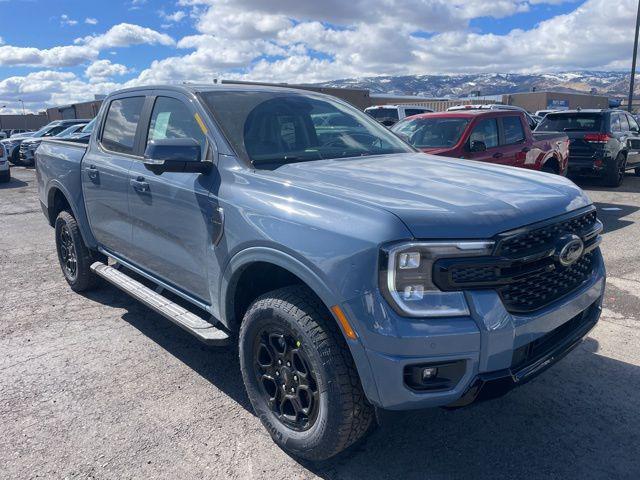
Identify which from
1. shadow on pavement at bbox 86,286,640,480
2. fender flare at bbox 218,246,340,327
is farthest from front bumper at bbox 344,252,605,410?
shadow on pavement at bbox 86,286,640,480

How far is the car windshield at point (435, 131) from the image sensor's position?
26.6ft

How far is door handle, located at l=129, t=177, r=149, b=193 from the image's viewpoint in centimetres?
368

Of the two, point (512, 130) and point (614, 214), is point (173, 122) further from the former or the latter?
point (614, 214)

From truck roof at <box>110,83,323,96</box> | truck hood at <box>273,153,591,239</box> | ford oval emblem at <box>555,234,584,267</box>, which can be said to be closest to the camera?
truck hood at <box>273,153,591,239</box>

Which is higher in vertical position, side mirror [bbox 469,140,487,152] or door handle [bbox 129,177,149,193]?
door handle [bbox 129,177,149,193]

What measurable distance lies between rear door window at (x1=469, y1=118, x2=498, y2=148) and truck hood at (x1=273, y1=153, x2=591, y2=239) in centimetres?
492

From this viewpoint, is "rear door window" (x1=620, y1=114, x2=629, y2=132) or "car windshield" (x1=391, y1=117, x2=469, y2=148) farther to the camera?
"rear door window" (x1=620, y1=114, x2=629, y2=132)

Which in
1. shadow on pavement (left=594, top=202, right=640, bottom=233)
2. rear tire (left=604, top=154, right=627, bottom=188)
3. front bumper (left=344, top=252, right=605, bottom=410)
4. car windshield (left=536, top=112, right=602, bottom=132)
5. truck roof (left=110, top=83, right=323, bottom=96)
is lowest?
shadow on pavement (left=594, top=202, right=640, bottom=233)

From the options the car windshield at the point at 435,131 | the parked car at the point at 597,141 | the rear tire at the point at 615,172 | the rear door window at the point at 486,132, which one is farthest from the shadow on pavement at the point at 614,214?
the car windshield at the point at 435,131

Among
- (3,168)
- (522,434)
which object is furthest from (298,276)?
(3,168)

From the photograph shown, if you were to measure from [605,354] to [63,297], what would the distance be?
16.1 feet

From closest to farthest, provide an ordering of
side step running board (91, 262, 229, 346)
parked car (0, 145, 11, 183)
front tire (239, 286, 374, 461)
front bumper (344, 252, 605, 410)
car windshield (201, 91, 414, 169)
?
front bumper (344, 252, 605, 410), front tire (239, 286, 374, 461), side step running board (91, 262, 229, 346), car windshield (201, 91, 414, 169), parked car (0, 145, 11, 183)

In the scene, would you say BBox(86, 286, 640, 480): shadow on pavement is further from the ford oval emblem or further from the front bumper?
the ford oval emblem

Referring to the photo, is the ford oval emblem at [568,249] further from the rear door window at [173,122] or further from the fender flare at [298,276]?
the rear door window at [173,122]
